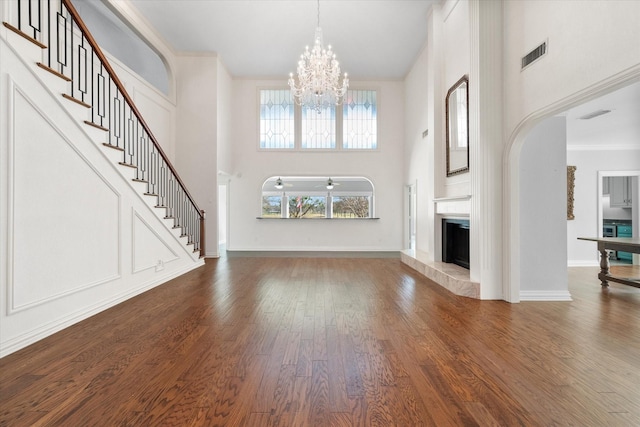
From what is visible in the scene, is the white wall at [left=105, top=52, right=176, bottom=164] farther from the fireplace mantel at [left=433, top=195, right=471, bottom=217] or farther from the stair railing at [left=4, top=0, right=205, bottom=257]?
the fireplace mantel at [left=433, top=195, right=471, bottom=217]

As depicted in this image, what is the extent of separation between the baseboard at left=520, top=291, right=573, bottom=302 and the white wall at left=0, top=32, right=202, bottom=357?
509 centimetres

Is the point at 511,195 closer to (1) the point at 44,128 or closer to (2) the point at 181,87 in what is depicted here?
(1) the point at 44,128

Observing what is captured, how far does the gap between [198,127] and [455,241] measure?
6.29 m

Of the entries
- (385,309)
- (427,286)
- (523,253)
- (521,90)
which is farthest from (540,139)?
(385,309)

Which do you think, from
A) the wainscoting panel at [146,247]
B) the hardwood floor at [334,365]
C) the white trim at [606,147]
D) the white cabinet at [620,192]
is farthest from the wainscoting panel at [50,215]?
the white cabinet at [620,192]

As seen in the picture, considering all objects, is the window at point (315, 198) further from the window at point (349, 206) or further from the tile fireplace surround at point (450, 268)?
the tile fireplace surround at point (450, 268)

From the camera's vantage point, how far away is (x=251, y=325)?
3234 mm

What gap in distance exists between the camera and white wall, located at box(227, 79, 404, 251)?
30.2 ft

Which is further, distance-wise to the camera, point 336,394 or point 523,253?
point 523,253

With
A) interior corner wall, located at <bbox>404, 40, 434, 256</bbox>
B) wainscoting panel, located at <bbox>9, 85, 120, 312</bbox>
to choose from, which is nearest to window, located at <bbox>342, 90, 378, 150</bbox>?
interior corner wall, located at <bbox>404, 40, 434, 256</bbox>

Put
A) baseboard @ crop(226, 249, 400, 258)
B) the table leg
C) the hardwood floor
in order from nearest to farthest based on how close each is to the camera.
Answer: the hardwood floor < the table leg < baseboard @ crop(226, 249, 400, 258)

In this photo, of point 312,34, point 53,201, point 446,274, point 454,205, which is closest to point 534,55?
point 454,205

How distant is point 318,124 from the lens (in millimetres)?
9289

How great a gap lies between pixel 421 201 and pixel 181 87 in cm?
638
